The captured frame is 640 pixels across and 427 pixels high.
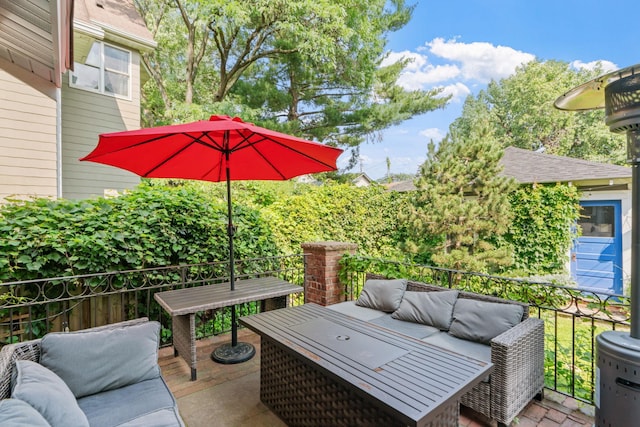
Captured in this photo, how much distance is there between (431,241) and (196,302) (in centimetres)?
578

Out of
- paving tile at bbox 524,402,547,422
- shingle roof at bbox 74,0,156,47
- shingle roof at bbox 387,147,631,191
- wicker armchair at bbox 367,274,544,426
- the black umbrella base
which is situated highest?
shingle roof at bbox 74,0,156,47

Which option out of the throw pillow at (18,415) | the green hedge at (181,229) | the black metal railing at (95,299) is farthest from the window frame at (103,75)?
the throw pillow at (18,415)

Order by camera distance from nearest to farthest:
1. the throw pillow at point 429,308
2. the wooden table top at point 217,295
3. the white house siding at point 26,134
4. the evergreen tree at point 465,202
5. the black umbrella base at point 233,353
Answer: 1. the wooden table top at point 217,295
2. the throw pillow at point 429,308
3. the black umbrella base at point 233,353
4. the white house siding at point 26,134
5. the evergreen tree at point 465,202

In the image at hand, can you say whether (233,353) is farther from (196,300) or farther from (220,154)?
(220,154)

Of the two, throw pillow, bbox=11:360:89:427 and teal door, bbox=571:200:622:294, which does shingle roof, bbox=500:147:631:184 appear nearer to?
teal door, bbox=571:200:622:294

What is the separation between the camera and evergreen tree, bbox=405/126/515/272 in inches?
253

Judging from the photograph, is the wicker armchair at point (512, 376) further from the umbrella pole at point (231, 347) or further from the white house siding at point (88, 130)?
the white house siding at point (88, 130)

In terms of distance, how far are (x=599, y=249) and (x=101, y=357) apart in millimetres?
9639

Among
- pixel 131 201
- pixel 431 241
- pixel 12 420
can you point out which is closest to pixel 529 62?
pixel 431 241

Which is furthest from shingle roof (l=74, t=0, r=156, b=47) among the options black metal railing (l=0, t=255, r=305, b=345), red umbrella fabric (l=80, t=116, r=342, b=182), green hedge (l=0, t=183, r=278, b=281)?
black metal railing (l=0, t=255, r=305, b=345)

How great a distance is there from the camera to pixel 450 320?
295 centimetres

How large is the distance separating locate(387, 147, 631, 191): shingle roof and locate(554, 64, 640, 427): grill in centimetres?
615

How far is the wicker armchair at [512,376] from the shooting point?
2176 mm

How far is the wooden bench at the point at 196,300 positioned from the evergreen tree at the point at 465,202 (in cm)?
424
